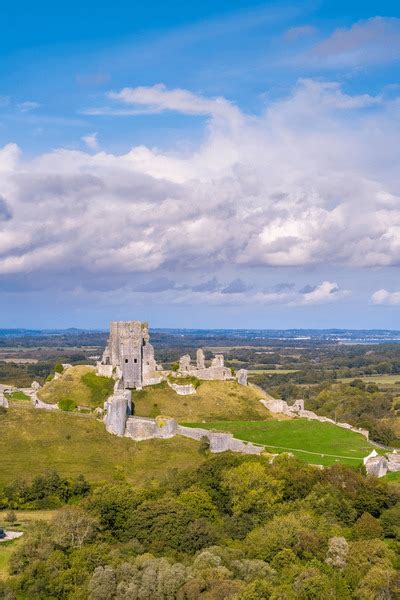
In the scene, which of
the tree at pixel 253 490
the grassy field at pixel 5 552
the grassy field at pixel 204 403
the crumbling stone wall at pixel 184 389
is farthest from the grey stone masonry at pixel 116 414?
the grassy field at pixel 5 552

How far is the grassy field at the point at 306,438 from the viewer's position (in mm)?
66312

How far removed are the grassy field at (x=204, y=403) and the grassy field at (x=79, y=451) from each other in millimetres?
6556

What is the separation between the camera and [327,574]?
41406mm

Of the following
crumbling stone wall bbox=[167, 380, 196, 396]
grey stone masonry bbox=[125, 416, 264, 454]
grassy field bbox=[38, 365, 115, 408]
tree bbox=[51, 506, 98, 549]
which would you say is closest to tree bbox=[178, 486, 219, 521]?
tree bbox=[51, 506, 98, 549]

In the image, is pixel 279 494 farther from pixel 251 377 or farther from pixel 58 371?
pixel 251 377

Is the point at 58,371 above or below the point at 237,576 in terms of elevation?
above

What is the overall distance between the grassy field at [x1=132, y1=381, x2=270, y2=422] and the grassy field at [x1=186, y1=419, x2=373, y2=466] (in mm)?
2704

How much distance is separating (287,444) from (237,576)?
2892cm

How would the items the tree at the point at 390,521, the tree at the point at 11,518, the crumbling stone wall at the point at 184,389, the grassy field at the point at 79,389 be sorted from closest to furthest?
1. the tree at the point at 390,521
2. the tree at the point at 11,518
3. the grassy field at the point at 79,389
4. the crumbling stone wall at the point at 184,389

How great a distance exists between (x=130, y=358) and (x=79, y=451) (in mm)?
17018

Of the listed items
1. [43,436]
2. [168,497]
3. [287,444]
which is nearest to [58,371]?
[43,436]

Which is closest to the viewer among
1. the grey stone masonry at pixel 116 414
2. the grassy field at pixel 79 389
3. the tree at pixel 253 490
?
the tree at pixel 253 490

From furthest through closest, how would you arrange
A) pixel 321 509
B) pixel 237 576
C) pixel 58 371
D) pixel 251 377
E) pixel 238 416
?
pixel 251 377
pixel 58 371
pixel 238 416
pixel 321 509
pixel 237 576

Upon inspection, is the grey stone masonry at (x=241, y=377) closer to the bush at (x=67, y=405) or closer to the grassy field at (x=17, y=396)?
the bush at (x=67, y=405)
